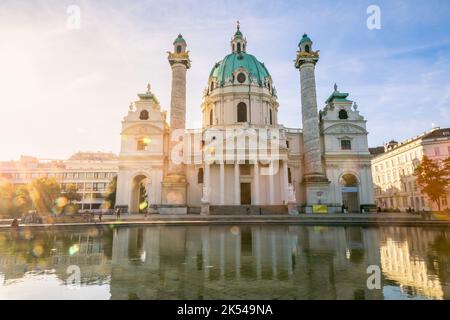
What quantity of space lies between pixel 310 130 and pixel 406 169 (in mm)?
22238

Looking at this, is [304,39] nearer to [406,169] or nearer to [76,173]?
[406,169]

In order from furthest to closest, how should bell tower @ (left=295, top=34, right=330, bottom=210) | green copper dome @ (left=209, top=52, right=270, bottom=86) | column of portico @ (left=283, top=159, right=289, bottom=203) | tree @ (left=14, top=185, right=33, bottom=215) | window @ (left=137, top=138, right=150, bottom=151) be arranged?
green copper dome @ (left=209, top=52, right=270, bottom=86) < window @ (left=137, top=138, right=150, bottom=151) < tree @ (left=14, top=185, right=33, bottom=215) < bell tower @ (left=295, top=34, right=330, bottom=210) < column of portico @ (left=283, top=159, right=289, bottom=203)

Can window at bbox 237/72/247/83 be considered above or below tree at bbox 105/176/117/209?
above

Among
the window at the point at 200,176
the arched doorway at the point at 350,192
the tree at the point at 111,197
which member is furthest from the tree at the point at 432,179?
the tree at the point at 111,197

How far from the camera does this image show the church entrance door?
42031 millimetres

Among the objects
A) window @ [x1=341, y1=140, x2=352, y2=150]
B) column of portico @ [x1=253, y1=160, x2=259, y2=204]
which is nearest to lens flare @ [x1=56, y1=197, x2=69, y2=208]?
column of portico @ [x1=253, y1=160, x2=259, y2=204]

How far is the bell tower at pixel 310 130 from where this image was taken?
3941 centimetres

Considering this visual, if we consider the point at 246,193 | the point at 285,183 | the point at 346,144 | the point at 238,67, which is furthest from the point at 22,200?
the point at 346,144

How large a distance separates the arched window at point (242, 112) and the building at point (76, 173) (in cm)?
4395

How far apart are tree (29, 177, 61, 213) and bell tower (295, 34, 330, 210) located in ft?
134

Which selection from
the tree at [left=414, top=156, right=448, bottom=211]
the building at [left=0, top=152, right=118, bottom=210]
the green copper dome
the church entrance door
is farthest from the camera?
the building at [left=0, top=152, right=118, bottom=210]

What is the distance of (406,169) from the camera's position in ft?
164

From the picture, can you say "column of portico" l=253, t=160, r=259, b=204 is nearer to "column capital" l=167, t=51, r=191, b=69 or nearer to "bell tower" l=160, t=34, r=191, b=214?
"bell tower" l=160, t=34, r=191, b=214

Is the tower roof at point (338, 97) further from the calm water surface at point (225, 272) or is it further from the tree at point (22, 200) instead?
the tree at point (22, 200)
